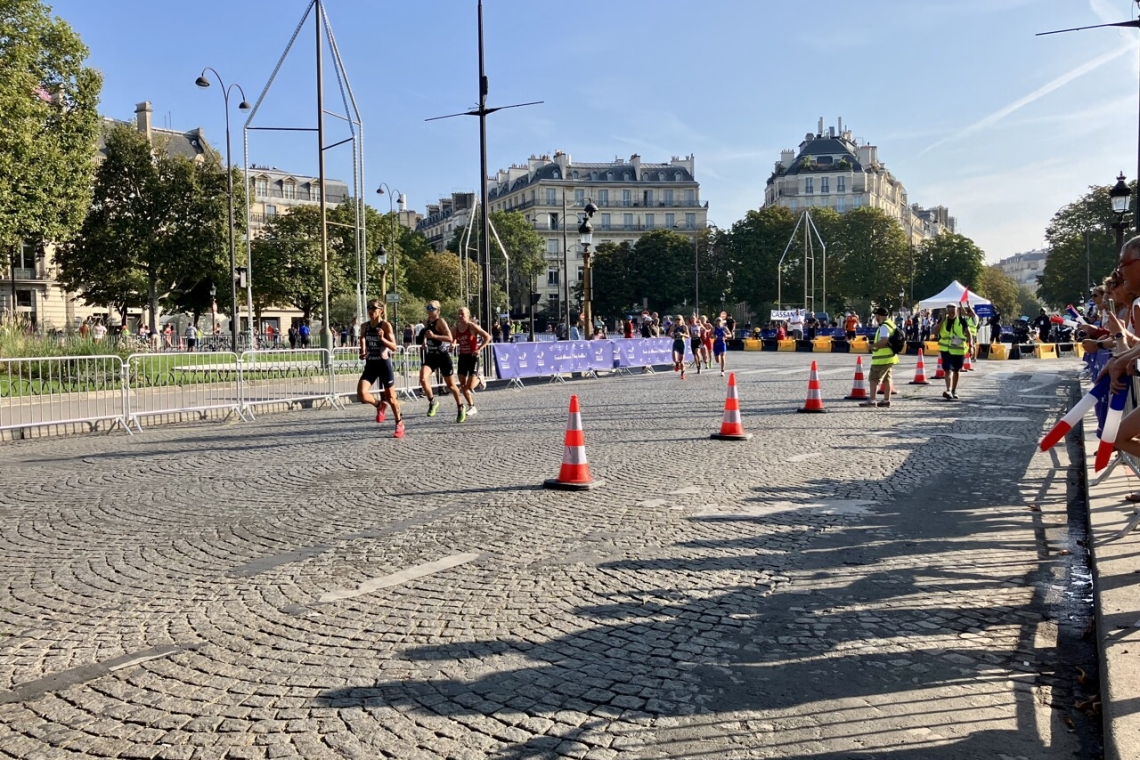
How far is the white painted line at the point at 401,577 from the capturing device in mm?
4809

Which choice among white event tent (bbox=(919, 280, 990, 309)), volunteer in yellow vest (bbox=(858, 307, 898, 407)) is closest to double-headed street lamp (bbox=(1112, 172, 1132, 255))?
volunteer in yellow vest (bbox=(858, 307, 898, 407))

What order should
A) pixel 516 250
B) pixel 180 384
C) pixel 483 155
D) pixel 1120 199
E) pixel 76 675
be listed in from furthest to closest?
pixel 516 250
pixel 483 155
pixel 1120 199
pixel 180 384
pixel 76 675

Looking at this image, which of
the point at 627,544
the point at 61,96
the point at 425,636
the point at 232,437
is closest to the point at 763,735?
the point at 425,636

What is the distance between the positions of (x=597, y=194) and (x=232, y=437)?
10845 cm

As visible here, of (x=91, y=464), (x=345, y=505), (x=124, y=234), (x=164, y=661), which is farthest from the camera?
(x=124, y=234)

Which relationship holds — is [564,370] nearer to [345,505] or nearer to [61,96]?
[345,505]

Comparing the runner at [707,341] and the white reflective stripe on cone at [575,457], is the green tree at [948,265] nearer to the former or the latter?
the runner at [707,341]

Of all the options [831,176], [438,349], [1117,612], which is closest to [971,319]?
[438,349]

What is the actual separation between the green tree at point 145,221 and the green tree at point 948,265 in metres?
64.0

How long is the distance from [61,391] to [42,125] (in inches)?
874

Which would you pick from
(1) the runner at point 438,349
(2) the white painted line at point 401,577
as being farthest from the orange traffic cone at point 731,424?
(2) the white painted line at point 401,577

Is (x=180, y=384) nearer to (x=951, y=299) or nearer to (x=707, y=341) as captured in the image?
(x=707, y=341)

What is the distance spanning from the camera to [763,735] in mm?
3141

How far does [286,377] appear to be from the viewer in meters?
16.6
